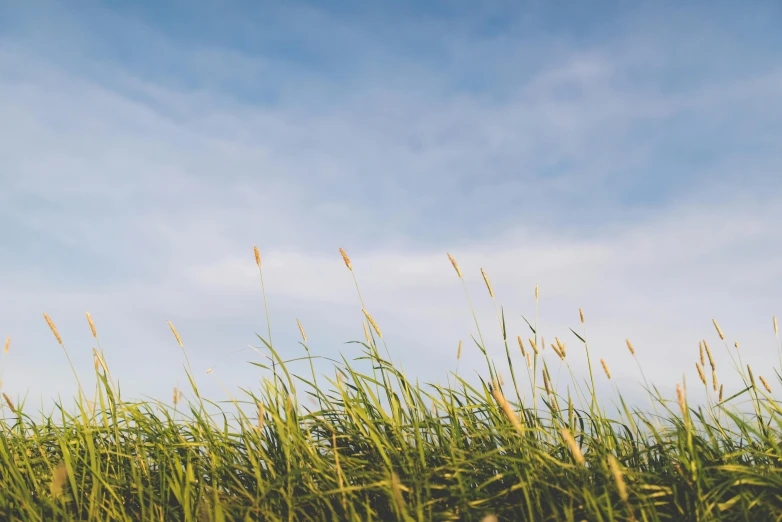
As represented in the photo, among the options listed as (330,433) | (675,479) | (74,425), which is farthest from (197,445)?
(675,479)

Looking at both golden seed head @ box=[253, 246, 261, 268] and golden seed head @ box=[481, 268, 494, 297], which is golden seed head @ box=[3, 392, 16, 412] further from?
golden seed head @ box=[481, 268, 494, 297]

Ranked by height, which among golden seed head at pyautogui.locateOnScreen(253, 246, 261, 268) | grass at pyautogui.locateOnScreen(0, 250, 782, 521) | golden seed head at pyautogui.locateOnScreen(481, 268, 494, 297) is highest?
golden seed head at pyautogui.locateOnScreen(253, 246, 261, 268)

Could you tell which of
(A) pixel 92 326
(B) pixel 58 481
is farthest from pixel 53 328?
(B) pixel 58 481

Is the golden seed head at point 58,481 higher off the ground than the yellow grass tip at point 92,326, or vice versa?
the yellow grass tip at point 92,326

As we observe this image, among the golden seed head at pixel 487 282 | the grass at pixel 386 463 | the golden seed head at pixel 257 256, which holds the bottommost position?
the grass at pixel 386 463

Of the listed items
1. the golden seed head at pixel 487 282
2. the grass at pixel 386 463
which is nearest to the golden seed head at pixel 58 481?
the grass at pixel 386 463

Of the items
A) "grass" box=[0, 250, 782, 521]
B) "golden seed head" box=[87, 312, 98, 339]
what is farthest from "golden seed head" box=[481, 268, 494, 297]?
"golden seed head" box=[87, 312, 98, 339]

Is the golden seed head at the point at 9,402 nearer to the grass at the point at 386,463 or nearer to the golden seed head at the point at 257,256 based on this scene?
the grass at the point at 386,463

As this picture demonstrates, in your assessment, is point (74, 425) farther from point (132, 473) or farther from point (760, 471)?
point (760, 471)

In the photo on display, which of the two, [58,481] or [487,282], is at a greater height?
[487,282]

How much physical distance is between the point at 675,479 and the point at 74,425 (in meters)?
3.07

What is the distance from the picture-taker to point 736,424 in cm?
291

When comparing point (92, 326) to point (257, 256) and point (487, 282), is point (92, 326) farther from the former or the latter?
point (487, 282)

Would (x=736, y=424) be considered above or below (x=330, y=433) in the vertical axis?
below
